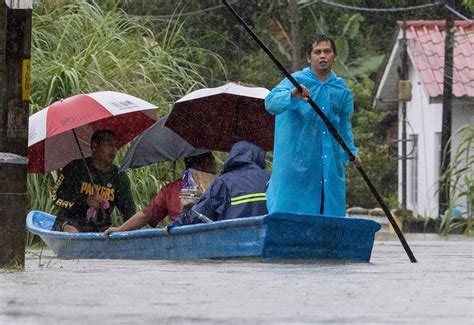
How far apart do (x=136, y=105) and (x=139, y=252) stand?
1821mm

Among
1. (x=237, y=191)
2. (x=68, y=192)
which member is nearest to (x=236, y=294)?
(x=237, y=191)

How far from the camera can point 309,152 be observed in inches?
472

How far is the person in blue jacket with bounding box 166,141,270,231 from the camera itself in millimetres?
12266

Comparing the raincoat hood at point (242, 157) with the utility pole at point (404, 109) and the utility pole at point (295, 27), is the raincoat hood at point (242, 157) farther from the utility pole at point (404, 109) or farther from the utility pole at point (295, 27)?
the utility pole at point (404, 109)

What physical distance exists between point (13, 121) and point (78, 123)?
14.3 ft

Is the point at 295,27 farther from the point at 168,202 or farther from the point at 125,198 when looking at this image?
the point at 168,202

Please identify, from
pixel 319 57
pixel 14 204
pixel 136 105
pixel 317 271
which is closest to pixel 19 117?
pixel 14 204

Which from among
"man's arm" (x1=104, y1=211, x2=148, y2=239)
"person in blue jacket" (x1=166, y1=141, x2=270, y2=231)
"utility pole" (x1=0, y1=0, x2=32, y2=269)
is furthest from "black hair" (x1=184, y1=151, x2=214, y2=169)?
"utility pole" (x1=0, y1=0, x2=32, y2=269)

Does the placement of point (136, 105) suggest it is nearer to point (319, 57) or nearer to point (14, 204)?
point (319, 57)

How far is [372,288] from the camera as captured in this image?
823cm

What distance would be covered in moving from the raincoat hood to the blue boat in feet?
2.05

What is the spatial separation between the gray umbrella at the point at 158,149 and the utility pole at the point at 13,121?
198 inches

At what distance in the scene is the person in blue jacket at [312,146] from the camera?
12.0 meters

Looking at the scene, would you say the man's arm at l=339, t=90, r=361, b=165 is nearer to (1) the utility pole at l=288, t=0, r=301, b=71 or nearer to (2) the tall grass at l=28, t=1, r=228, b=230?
(2) the tall grass at l=28, t=1, r=228, b=230
